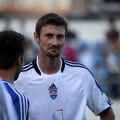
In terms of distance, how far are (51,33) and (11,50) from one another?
994 mm

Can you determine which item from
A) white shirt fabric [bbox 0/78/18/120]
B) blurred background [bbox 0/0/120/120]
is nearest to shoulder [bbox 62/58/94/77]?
white shirt fabric [bbox 0/78/18/120]

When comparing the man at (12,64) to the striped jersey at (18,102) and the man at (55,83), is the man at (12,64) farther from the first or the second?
the man at (55,83)

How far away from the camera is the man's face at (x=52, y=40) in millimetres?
5613

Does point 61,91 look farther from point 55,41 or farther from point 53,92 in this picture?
point 55,41

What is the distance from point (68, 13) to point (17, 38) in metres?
18.4

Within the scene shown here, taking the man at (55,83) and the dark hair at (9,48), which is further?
the man at (55,83)

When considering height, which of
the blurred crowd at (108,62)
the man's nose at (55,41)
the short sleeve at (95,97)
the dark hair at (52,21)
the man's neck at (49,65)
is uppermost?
the dark hair at (52,21)

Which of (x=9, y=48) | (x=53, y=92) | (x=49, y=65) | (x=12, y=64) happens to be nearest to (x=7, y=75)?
(x=12, y=64)

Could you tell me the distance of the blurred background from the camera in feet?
43.8

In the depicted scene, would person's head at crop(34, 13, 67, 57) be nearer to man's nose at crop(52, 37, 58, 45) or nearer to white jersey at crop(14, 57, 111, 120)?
man's nose at crop(52, 37, 58, 45)

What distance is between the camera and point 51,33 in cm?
568

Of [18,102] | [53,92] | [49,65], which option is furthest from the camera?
[49,65]

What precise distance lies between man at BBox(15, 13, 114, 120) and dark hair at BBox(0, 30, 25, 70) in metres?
0.80

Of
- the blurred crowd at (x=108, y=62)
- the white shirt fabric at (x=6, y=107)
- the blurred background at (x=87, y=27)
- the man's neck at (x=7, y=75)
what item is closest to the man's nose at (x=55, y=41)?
the man's neck at (x=7, y=75)
